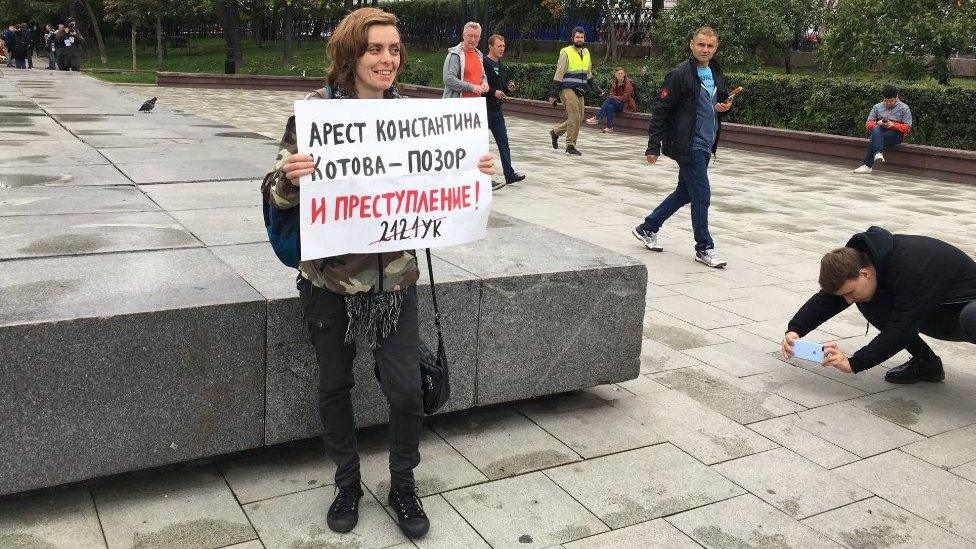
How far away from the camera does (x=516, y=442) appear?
4.11 metres

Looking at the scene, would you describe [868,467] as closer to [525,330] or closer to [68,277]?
[525,330]

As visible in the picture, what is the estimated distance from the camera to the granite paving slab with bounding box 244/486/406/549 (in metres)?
3.19

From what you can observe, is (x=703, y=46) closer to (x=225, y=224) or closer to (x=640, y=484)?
(x=225, y=224)

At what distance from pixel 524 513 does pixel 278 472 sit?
39.2 inches

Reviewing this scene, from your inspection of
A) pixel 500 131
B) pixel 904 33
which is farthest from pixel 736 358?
pixel 904 33

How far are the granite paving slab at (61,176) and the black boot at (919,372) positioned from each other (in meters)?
4.85

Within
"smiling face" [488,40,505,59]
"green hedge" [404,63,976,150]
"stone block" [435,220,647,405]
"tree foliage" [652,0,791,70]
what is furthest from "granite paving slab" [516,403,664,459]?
"tree foliage" [652,0,791,70]

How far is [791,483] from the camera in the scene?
3.83 m

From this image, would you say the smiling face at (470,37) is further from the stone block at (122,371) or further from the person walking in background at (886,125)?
the person walking in background at (886,125)

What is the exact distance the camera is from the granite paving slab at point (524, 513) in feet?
10.8

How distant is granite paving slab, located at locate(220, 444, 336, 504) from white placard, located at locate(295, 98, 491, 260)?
3.41ft

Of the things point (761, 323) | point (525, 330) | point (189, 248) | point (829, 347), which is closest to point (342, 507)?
point (525, 330)

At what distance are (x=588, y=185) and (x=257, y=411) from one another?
8.88m

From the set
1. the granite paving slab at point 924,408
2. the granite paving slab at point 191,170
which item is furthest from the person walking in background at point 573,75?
the granite paving slab at point 924,408
